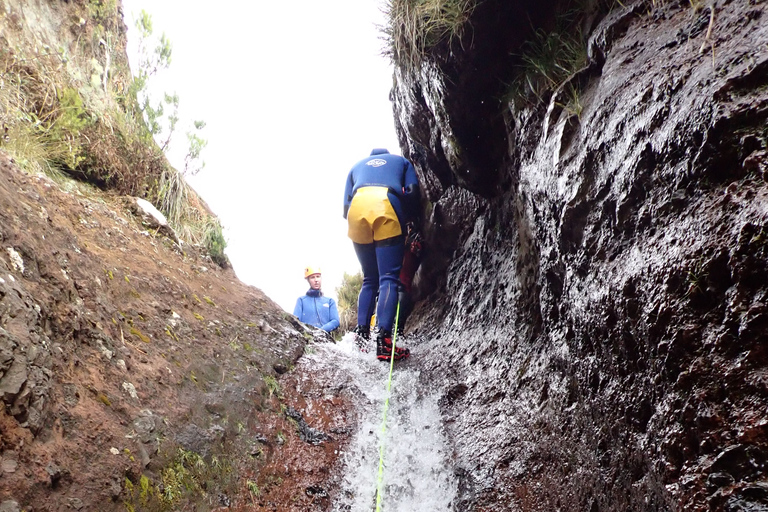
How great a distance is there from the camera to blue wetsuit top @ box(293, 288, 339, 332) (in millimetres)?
8453

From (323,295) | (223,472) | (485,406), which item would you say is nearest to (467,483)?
(485,406)

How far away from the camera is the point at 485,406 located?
10.7ft

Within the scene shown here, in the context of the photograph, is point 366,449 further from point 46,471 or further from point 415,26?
point 415,26

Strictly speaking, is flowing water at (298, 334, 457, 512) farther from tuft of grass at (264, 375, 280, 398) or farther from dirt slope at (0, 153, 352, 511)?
tuft of grass at (264, 375, 280, 398)

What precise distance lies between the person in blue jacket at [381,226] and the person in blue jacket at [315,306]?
8.52 ft

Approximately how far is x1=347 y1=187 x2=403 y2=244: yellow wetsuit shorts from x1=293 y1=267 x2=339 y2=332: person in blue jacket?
2967 millimetres

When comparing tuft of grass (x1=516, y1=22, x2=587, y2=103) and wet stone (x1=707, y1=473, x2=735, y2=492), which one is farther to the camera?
tuft of grass (x1=516, y1=22, x2=587, y2=103)

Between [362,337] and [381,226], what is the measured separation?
1.38 metres

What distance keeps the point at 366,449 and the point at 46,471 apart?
81.7 inches

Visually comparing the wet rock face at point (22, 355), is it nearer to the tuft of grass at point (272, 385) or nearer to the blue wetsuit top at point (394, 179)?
the tuft of grass at point (272, 385)

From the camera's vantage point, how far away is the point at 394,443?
11.0 feet

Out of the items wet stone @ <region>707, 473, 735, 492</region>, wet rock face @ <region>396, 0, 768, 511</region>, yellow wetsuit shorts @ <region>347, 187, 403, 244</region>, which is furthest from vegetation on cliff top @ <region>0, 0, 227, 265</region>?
wet stone @ <region>707, 473, 735, 492</region>

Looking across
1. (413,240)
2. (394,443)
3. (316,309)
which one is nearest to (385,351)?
(394,443)

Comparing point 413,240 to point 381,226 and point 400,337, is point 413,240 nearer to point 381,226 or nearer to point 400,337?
point 381,226
